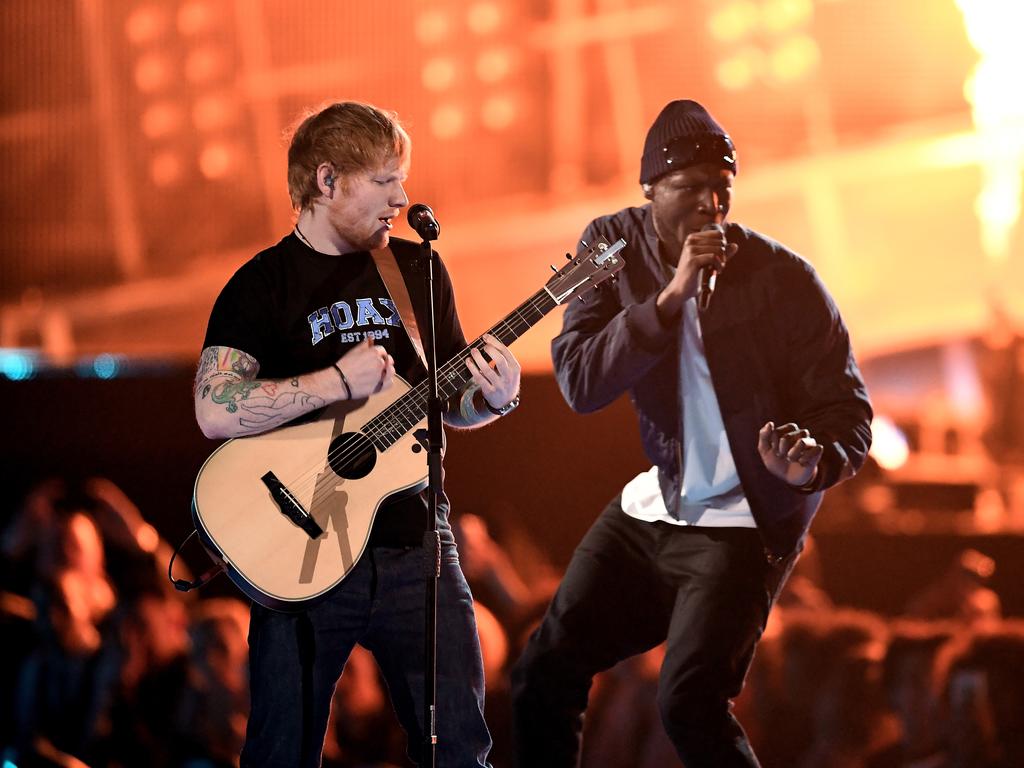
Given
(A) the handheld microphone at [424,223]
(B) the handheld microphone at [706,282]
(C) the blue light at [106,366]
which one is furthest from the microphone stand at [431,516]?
(C) the blue light at [106,366]

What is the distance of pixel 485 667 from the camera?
5070mm

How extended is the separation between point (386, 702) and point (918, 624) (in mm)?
2420

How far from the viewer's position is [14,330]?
5.56 metres

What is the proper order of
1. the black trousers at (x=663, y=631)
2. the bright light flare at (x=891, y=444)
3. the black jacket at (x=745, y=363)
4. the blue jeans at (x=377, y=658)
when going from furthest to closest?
the bright light flare at (x=891, y=444) < the black jacket at (x=745, y=363) < the black trousers at (x=663, y=631) < the blue jeans at (x=377, y=658)

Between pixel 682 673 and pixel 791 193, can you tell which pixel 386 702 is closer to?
pixel 682 673

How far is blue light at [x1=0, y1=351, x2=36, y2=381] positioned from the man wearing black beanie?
9.82ft

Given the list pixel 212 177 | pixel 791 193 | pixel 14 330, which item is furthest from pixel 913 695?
pixel 14 330

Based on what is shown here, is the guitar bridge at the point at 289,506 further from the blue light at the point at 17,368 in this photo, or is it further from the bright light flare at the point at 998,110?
the bright light flare at the point at 998,110

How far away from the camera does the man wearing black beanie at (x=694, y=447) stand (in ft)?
9.83

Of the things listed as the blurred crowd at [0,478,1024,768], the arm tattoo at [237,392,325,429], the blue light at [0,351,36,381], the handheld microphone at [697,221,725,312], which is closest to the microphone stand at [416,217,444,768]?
the arm tattoo at [237,392,325,429]

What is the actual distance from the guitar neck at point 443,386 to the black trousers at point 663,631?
0.64 metres

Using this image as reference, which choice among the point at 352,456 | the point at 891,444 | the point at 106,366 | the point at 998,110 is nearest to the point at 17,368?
the point at 106,366

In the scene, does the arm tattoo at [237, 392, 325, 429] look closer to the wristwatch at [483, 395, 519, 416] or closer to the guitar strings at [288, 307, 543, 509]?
the guitar strings at [288, 307, 543, 509]

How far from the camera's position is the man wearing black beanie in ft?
9.83
